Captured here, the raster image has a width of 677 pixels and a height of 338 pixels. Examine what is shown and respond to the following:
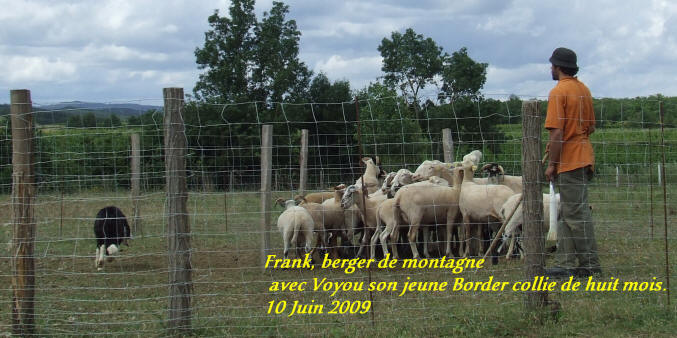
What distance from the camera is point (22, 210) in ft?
20.8

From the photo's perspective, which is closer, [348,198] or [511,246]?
[511,246]

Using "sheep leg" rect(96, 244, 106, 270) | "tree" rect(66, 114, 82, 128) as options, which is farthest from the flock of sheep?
"tree" rect(66, 114, 82, 128)

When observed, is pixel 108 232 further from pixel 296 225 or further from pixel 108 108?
pixel 108 108

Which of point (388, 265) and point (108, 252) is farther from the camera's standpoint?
point (108, 252)

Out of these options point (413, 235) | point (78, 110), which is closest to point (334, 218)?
point (413, 235)

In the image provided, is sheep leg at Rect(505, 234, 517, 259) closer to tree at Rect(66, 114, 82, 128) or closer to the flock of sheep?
the flock of sheep

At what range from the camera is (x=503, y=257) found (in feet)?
35.8

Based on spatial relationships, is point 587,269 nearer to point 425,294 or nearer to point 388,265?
point 425,294

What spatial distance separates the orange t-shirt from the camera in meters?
7.62

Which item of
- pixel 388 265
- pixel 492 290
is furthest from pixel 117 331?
pixel 388 265

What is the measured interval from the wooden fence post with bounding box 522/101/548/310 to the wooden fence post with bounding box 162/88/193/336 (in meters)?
3.30

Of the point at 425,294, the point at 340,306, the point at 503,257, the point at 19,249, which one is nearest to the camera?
→ the point at 19,249

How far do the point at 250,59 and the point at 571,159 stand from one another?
31.6 metres

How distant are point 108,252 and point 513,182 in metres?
7.42
